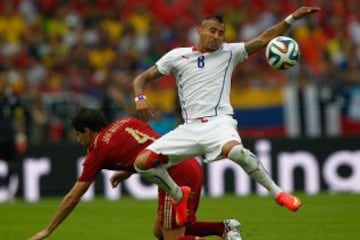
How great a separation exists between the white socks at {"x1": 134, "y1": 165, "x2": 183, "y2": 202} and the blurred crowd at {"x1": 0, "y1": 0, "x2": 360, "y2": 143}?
34.9 ft

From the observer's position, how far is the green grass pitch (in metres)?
12.4

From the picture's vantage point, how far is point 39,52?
23.2 meters

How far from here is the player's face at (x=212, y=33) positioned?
10.2 m

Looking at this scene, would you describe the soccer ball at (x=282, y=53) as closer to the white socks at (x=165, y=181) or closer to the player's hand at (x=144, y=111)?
the player's hand at (x=144, y=111)

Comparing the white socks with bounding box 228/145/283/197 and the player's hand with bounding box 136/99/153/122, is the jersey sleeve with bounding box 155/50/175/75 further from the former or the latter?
the white socks with bounding box 228/145/283/197

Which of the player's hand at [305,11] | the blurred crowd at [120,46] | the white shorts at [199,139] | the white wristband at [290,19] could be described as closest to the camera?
the white shorts at [199,139]

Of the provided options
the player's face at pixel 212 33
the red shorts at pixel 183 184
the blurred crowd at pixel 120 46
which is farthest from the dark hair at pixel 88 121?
the blurred crowd at pixel 120 46

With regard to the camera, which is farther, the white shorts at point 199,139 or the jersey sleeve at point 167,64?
the jersey sleeve at point 167,64

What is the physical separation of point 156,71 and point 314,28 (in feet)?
42.7

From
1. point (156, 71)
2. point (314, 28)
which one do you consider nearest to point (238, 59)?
point (156, 71)

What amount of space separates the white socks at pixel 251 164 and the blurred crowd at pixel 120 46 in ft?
35.5

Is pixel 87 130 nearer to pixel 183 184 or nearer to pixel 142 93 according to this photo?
pixel 142 93

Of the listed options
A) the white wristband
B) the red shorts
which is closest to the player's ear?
the red shorts

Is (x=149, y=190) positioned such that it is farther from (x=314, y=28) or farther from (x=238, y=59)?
(x=238, y=59)
